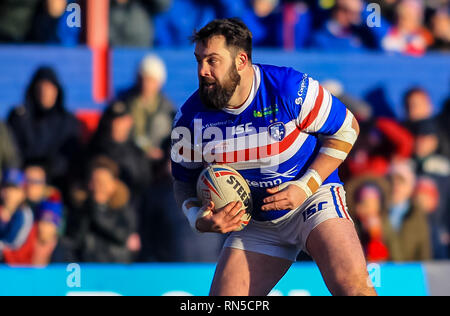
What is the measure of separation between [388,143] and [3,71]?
186 inches

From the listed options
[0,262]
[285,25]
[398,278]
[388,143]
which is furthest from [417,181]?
[0,262]

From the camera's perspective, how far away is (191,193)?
18.5 ft

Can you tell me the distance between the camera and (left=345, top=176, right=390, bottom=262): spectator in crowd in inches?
336

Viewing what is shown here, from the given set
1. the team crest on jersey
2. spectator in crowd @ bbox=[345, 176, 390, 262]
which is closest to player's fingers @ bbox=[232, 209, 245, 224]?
the team crest on jersey

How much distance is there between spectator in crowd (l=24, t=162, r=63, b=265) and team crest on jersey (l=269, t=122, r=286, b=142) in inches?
151

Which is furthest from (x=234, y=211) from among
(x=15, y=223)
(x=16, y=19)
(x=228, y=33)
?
(x=16, y=19)

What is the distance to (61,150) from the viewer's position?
9.05 meters

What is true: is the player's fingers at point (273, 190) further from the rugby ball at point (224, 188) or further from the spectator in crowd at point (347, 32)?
the spectator in crowd at point (347, 32)

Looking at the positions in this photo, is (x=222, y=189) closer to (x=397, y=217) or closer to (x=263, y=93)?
(x=263, y=93)

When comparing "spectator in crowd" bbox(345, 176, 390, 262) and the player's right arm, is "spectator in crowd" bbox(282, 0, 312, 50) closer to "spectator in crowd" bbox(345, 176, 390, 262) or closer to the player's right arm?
"spectator in crowd" bbox(345, 176, 390, 262)

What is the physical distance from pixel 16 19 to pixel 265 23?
3164 millimetres

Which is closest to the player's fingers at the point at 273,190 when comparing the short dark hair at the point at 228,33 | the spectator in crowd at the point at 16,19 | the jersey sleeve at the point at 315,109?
the jersey sleeve at the point at 315,109

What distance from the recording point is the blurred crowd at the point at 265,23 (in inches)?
387

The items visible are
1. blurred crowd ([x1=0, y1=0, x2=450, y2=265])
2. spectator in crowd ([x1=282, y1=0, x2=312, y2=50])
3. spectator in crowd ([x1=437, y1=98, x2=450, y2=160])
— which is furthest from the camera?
spectator in crowd ([x1=282, y1=0, x2=312, y2=50])
